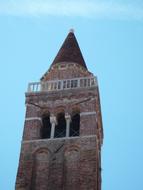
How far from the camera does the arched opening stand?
98.3 ft

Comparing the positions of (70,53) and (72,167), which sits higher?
(70,53)

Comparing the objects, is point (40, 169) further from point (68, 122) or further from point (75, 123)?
point (75, 123)

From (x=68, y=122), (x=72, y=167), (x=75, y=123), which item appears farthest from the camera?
(x=75, y=123)

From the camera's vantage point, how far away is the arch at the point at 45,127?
30141 millimetres

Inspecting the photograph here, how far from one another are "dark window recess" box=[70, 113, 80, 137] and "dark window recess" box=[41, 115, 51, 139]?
55.6 inches

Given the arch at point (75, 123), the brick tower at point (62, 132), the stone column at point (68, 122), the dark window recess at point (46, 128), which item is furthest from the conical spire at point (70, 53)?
the stone column at point (68, 122)

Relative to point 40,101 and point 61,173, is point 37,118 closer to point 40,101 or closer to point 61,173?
point 40,101

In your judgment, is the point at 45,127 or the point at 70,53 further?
the point at 70,53

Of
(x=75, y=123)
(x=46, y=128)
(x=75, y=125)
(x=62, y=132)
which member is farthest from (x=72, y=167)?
(x=46, y=128)

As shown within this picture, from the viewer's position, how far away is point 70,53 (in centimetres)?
3566

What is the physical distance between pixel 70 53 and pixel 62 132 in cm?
763

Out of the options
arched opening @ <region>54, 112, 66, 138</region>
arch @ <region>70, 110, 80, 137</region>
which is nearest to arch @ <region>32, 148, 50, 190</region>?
arched opening @ <region>54, 112, 66, 138</region>

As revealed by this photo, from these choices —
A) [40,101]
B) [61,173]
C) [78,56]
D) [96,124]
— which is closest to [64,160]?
[61,173]

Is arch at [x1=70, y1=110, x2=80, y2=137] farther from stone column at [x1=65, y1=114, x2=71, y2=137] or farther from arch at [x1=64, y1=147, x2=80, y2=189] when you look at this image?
arch at [x1=64, y1=147, x2=80, y2=189]
